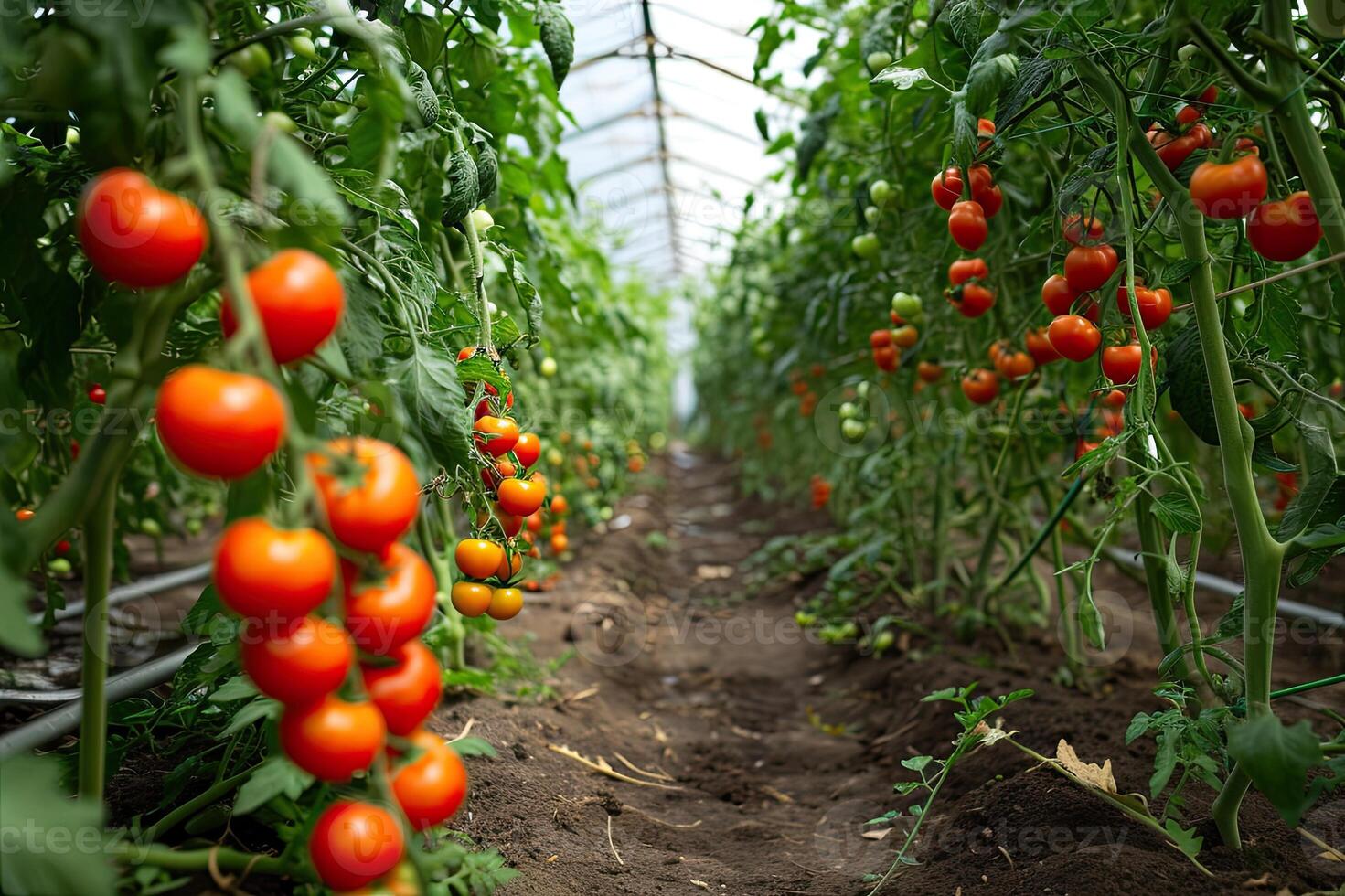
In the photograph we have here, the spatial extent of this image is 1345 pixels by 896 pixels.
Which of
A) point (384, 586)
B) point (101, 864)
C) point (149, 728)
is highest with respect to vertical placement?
point (384, 586)

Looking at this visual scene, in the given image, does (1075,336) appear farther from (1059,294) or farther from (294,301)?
(294,301)

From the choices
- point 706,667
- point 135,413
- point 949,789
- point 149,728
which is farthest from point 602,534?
point 135,413

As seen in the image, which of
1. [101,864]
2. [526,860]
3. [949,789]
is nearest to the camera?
[101,864]

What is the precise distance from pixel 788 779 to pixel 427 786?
1.50 m

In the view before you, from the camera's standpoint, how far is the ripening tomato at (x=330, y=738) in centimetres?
62

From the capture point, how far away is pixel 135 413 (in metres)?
0.76

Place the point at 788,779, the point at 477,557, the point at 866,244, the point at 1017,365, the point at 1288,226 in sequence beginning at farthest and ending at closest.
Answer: the point at 866,244
the point at 788,779
the point at 1017,365
the point at 477,557
the point at 1288,226

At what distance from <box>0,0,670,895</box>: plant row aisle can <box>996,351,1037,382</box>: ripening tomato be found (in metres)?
1.00

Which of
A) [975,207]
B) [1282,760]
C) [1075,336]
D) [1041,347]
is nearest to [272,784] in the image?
[1282,760]

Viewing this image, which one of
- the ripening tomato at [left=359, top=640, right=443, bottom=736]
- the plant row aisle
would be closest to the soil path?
the plant row aisle

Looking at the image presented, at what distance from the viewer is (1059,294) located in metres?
1.25

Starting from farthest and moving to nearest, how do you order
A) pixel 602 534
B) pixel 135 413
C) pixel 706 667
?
pixel 602 534
pixel 706 667
pixel 135 413

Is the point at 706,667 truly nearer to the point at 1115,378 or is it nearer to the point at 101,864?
the point at 1115,378

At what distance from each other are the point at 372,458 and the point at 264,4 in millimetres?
659
